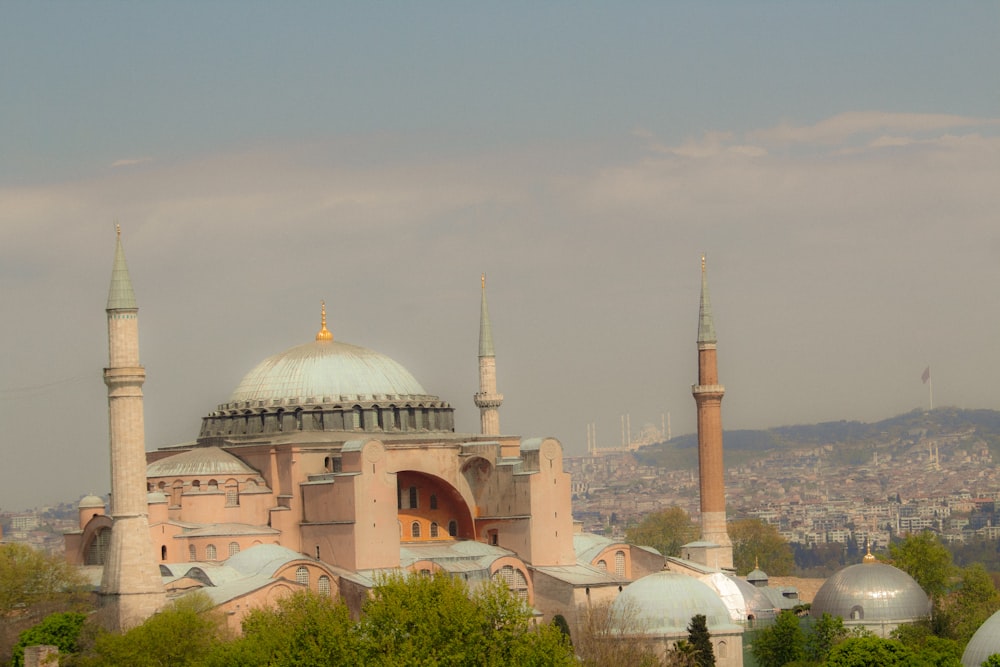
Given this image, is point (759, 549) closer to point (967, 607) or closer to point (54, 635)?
point (967, 607)

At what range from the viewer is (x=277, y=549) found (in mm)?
45656

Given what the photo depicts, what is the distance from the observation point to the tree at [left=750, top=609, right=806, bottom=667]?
45.0 metres

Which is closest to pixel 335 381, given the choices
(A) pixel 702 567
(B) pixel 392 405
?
(B) pixel 392 405

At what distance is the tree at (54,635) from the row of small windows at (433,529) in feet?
37.6

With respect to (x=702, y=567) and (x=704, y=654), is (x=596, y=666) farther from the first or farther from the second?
(x=702, y=567)

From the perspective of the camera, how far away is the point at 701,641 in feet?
139

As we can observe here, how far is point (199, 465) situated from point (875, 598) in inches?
725

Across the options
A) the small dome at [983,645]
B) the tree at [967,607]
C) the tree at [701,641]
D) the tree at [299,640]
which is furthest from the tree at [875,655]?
the tree at [299,640]

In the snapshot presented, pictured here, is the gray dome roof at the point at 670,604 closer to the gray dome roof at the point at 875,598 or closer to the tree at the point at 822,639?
the tree at the point at 822,639

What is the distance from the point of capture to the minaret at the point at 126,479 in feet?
135

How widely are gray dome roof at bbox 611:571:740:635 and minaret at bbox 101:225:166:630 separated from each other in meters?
10.6

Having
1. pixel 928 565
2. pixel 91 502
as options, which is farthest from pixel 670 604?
pixel 928 565

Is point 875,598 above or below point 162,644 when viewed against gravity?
below

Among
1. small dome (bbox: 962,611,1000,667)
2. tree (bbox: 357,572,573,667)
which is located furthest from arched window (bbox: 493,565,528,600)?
tree (bbox: 357,572,573,667)
